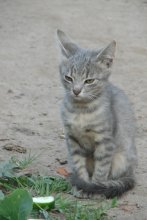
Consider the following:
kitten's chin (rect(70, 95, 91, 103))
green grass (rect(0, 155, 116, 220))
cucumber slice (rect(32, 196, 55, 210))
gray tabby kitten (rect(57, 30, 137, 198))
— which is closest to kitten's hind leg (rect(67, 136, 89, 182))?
gray tabby kitten (rect(57, 30, 137, 198))

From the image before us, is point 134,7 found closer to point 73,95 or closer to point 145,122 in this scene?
point 145,122

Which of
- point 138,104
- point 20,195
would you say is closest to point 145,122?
point 138,104

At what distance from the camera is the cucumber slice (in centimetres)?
493

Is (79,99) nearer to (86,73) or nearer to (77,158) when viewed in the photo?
(86,73)

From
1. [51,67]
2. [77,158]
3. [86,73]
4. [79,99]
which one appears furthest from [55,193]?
[51,67]

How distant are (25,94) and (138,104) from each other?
4.22 ft

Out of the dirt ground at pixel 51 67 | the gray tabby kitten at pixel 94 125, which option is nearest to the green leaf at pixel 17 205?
the dirt ground at pixel 51 67

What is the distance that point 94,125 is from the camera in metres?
5.45

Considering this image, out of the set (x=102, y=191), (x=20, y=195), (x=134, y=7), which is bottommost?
(x=134, y=7)

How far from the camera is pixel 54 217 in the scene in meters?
4.93

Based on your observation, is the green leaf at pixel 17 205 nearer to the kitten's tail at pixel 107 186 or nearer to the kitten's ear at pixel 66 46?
the kitten's tail at pixel 107 186

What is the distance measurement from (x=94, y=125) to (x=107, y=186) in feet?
1.64

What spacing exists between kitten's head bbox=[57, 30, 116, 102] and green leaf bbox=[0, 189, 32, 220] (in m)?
1.27

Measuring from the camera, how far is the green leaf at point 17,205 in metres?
4.35
